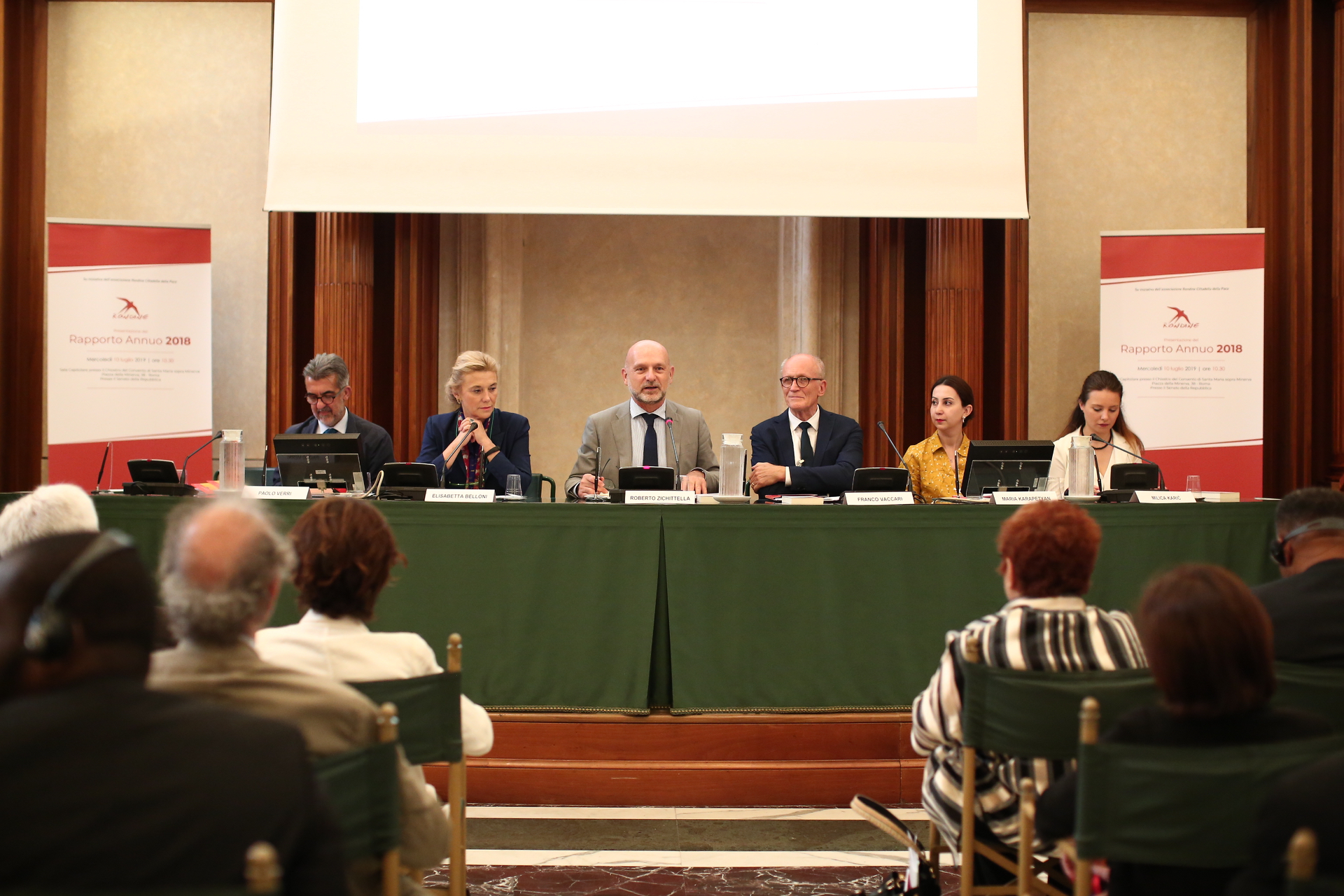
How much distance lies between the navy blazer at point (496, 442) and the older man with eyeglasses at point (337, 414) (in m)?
0.19

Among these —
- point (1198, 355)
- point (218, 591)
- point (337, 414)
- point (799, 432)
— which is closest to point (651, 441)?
point (799, 432)

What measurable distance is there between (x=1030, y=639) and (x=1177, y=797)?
0.52m

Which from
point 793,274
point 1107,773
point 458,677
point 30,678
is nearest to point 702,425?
point 793,274

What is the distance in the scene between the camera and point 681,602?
3078mm

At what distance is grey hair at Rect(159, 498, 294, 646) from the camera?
127cm

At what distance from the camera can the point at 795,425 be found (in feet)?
14.4

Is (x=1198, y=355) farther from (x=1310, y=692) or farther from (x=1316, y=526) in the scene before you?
(x=1310, y=692)

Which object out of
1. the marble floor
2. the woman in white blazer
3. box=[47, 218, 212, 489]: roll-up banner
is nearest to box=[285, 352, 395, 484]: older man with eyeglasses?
box=[47, 218, 212, 489]: roll-up banner

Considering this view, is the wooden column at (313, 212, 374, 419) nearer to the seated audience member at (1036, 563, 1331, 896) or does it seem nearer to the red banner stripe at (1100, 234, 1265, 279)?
the red banner stripe at (1100, 234, 1265, 279)

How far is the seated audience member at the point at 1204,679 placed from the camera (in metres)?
1.28

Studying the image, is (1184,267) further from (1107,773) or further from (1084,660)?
(1107,773)

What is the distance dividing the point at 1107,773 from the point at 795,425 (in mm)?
3150

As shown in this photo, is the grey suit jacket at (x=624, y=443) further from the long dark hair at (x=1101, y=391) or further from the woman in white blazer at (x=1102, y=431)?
the long dark hair at (x=1101, y=391)

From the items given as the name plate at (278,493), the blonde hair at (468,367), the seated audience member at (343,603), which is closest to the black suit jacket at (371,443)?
the blonde hair at (468,367)
